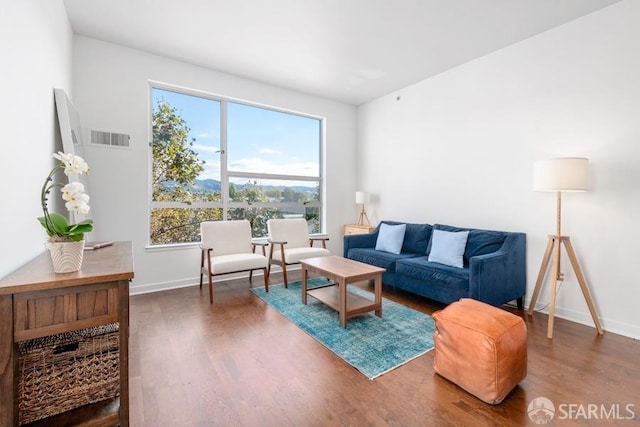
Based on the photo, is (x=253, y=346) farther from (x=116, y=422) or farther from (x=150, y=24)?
(x=150, y=24)

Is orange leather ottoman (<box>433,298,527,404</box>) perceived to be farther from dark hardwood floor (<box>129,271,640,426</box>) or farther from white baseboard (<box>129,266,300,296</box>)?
white baseboard (<box>129,266,300,296</box>)

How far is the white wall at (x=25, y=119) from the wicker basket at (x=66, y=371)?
0.39 m

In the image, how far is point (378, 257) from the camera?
385cm

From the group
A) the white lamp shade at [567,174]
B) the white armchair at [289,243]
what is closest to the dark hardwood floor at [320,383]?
the white armchair at [289,243]

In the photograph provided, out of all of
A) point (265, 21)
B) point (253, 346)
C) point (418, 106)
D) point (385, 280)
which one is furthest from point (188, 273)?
point (418, 106)

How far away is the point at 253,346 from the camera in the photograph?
236 centimetres

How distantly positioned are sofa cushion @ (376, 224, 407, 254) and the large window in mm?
1439

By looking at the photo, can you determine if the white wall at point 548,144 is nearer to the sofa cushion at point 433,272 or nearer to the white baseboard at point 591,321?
the white baseboard at point 591,321

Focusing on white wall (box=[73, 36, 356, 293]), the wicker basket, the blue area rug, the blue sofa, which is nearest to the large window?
white wall (box=[73, 36, 356, 293])

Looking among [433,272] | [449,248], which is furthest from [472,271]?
[449,248]

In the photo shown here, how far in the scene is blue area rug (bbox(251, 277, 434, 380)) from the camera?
7.11 ft

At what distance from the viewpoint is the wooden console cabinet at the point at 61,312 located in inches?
45.3

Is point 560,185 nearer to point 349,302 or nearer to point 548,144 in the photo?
Answer: point 548,144

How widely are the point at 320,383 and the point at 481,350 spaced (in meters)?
0.99
